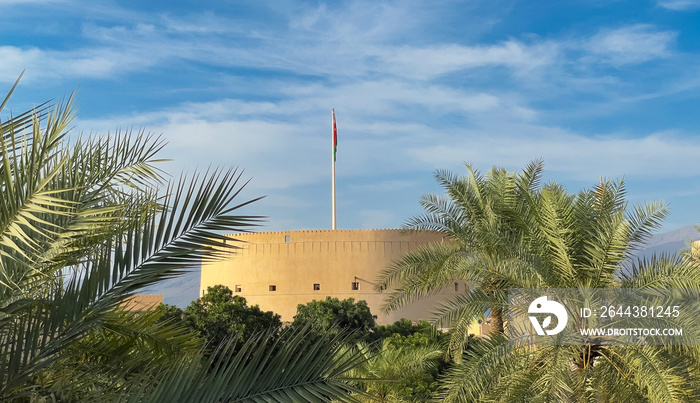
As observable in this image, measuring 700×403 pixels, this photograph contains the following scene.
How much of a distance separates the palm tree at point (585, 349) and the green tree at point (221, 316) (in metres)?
17.5

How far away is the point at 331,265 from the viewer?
37312 millimetres

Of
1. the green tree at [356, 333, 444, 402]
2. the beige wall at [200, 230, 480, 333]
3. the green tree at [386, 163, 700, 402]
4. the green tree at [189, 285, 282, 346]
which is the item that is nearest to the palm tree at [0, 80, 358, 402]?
the green tree at [386, 163, 700, 402]

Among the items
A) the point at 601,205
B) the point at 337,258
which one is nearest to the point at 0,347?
the point at 601,205

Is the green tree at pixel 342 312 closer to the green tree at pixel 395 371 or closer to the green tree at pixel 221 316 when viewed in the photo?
the green tree at pixel 221 316

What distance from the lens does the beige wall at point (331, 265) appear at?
37.2m

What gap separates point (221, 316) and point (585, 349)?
1918 centimetres

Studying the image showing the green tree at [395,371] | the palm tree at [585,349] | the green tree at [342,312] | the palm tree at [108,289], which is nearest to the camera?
the palm tree at [108,289]

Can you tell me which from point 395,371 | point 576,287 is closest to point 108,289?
point 576,287

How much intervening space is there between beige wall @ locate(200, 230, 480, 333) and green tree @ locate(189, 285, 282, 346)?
909 cm

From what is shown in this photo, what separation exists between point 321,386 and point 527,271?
5883 mm

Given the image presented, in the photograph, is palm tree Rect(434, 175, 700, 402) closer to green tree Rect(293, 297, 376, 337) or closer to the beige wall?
green tree Rect(293, 297, 376, 337)

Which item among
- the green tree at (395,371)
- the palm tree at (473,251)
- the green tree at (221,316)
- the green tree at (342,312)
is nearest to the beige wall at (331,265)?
the green tree at (342,312)

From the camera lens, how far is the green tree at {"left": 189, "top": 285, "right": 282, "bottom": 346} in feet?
85.5

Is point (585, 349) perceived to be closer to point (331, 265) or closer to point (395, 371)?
point (395, 371)
